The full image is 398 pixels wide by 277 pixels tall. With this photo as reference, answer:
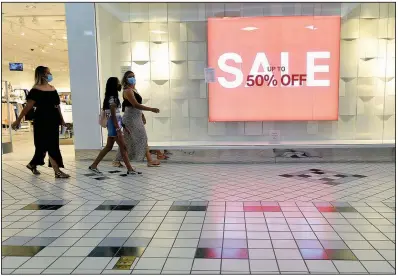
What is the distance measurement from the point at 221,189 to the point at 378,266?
2.04 metres

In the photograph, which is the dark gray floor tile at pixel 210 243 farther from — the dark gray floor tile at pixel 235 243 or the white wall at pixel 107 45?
the white wall at pixel 107 45

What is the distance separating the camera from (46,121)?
14.5 ft

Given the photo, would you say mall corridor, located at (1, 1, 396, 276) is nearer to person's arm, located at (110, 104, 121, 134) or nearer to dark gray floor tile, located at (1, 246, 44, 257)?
person's arm, located at (110, 104, 121, 134)

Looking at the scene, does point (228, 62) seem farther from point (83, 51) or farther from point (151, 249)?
point (151, 249)

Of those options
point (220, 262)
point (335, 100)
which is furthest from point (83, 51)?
point (220, 262)

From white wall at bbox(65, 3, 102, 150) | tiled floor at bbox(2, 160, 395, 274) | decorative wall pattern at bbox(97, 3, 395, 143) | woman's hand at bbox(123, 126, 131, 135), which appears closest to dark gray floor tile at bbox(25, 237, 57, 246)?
tiled floor at bbox(2, 160, 395, 274)

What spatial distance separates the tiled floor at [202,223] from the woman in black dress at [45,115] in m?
0.40

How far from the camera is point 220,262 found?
217 cm

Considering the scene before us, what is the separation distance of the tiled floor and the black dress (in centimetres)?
44

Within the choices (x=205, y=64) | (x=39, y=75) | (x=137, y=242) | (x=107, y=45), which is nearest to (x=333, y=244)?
(x=137, y=242)

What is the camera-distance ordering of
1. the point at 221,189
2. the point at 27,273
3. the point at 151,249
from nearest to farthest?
the point at 27,273, the point at 151,249, the point at 221,189

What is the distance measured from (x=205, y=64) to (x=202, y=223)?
373 centimetres

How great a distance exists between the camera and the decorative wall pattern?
586cm

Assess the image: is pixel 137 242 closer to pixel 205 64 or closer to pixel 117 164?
pixel 117 164
